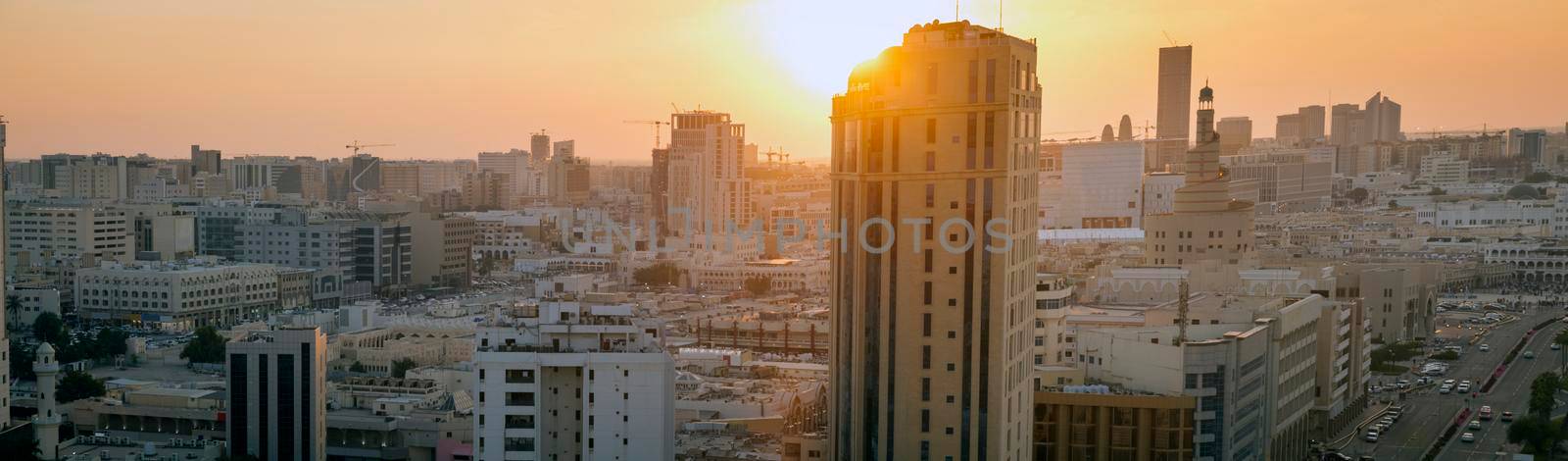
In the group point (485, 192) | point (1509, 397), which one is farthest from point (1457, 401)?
point (485, 192)

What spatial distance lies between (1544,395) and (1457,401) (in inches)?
100

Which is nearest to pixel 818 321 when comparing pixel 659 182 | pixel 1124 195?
pixel 1124 195

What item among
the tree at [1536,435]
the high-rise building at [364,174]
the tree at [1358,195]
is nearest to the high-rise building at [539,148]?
the high-rise building at [364,174]

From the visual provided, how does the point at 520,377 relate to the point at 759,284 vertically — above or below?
above

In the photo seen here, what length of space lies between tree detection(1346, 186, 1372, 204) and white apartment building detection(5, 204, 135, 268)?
42.6 meters

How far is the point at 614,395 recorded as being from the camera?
11.4 meters

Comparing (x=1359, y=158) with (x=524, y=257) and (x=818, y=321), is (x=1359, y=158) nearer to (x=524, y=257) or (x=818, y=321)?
(x=524, y=257)

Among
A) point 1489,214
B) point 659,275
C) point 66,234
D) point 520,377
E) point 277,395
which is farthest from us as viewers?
point 1489,214

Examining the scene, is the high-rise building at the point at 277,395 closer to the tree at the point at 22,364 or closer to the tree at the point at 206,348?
the tree at the point at 22,364

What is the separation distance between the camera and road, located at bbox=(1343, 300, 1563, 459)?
1650 cm

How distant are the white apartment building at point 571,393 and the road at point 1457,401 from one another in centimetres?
845

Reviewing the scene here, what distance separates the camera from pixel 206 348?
2234 centimetres

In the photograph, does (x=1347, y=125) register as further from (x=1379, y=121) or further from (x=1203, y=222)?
(x=1203, y=222)

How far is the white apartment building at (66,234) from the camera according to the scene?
3328 cm
